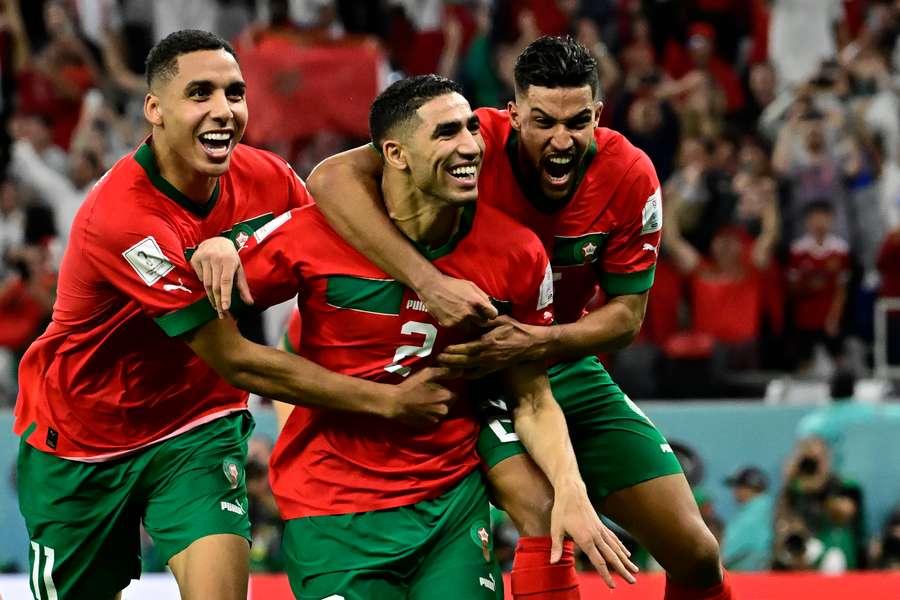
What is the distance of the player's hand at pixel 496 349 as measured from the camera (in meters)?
3.91

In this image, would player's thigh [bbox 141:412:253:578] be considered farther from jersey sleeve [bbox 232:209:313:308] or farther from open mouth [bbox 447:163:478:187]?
open mouth [bbox 447:163:478:187]


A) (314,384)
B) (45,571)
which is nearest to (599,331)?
(314,384)

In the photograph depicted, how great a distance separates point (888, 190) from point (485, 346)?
6.25m

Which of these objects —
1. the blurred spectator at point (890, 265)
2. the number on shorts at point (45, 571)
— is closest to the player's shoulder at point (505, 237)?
the number on shorts at point (45, 571)

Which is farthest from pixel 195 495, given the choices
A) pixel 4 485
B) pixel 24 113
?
pixel 24 113

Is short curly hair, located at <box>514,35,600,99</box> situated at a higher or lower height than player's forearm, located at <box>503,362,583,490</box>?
higher

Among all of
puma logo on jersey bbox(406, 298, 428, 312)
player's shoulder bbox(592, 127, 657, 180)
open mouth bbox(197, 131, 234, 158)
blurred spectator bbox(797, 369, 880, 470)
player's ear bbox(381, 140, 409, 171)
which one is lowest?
blurred spectator bbox(797, 369, 880, 470)

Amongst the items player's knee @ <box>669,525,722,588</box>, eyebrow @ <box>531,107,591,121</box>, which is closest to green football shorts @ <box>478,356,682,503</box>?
player's knee @ <box>669,525,722,588</box>

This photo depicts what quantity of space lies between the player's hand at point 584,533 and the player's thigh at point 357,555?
1.17 ft

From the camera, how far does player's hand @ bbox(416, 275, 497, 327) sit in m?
3.84

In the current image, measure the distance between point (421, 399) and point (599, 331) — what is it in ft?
2.23

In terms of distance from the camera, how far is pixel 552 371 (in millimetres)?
4598

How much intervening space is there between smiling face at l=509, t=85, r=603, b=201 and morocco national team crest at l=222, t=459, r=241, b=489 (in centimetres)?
122

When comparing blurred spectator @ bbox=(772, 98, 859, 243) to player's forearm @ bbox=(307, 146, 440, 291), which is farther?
blurred spectator @ bbox=(772, 98, 859, 243)
